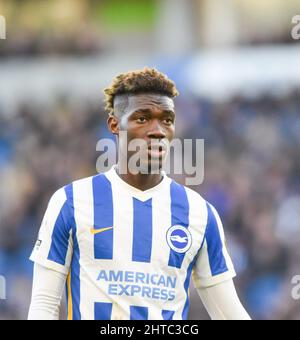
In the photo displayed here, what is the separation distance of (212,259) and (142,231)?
0.36 meters

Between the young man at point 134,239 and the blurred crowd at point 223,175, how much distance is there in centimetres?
524

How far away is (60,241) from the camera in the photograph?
443 centimetres

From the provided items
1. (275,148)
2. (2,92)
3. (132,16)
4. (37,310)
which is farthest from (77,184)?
(132,16)

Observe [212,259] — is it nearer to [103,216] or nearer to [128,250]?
[128,250]

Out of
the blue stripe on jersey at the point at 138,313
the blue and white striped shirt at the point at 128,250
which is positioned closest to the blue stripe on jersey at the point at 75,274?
the blue and white striped shirt at the point at 128,250

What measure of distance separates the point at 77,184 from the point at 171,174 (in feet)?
24.2

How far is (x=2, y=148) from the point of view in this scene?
48.4ft

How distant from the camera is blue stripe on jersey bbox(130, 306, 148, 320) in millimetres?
4398

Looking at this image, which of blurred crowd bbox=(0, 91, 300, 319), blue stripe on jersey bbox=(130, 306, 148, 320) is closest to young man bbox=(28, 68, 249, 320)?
blue stripe on jersey bbox=(130, 306, 148, 320)

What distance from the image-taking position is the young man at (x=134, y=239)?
14.5 ft
